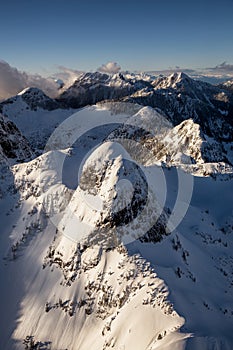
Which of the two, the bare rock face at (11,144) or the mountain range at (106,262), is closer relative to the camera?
the mountain range at (106,262)

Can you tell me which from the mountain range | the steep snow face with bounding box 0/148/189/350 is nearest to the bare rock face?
the mountain range

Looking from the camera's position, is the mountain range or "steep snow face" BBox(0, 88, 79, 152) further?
"steep snow face" BBox(0, 88, 79, 152)

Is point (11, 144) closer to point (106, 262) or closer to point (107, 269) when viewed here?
point (106, 262)

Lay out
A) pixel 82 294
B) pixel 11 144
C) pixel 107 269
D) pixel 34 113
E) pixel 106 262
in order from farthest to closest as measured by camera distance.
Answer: pixel 34 113
pixel 11 144
pixel 106 262
pixel 82 294
pixel 107 269

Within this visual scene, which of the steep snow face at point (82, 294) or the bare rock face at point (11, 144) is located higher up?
the bare rock face at point (11, 144)

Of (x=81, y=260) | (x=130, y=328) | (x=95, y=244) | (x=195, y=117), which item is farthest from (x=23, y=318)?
(x=195, y=117)

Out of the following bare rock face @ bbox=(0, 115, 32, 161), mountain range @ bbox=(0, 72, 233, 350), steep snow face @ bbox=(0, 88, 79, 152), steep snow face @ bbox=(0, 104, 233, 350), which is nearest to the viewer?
steep snow face @ bbox=(0, 104, 233, 350)

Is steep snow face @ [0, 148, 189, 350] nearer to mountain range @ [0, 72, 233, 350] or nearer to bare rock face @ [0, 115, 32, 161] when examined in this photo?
mountain range @ [0, 72, 233, 350]

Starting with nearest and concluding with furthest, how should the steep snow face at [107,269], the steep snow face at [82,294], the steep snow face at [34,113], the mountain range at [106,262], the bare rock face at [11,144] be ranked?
the steep snow face at [82,294], the steep snow face at [107,269], the mountain range at [106,262], the bare rock face at [11,144], the steep snow face at [34,113]

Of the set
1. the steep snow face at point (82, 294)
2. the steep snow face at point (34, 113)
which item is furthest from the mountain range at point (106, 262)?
the steep snow face at point (34, 113)

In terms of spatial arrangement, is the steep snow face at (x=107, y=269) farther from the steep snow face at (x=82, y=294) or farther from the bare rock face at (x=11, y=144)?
the bare rock face at (x=11, y=144)

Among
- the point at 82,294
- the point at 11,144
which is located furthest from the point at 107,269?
the point at 11,144

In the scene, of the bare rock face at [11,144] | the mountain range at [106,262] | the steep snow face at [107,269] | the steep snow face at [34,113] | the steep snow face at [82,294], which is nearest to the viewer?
the steep snow face at [82,294]
